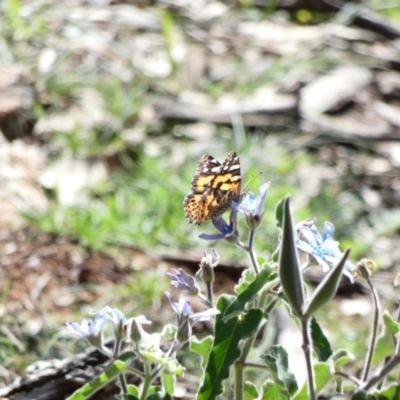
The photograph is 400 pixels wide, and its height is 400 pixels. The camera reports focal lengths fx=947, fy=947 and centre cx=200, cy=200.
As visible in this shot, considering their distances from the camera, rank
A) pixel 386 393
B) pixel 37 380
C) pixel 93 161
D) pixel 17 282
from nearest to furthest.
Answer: pixel 386 393 < pixel 37 380 < pixel 17 282 < pixel 93 161

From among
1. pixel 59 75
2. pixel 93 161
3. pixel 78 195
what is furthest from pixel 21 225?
pixel 59 75

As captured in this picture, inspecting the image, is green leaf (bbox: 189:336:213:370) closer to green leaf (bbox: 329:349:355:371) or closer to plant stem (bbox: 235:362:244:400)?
plant stem (bbox: 235:362:244:400)

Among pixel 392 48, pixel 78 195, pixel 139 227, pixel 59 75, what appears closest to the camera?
pixel 139 227

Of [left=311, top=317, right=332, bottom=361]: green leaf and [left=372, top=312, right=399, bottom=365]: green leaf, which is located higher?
[left=372, top=312, right=399, bottom=365]: green leaf

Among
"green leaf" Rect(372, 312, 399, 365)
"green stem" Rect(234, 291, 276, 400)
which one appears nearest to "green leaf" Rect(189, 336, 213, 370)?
"green stem" Rect(234, 291, 276, 400)

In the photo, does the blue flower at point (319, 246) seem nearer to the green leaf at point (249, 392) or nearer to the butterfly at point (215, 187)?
the butterfly at point (215, 187)

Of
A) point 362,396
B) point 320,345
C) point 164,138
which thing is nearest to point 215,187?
point 320,345

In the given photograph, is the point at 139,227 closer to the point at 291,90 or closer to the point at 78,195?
the point at 78,195
